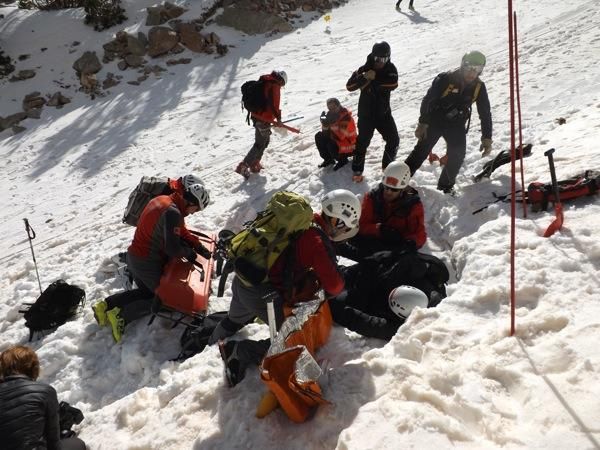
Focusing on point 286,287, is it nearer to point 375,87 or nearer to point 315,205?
point 315,205

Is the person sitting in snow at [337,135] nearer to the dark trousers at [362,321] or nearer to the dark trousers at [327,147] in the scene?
the dark trousers at [327,147]

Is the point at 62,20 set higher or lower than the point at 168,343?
higher

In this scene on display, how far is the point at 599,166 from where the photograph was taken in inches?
216

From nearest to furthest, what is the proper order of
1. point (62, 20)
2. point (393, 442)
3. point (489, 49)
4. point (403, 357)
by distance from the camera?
point (393, 442)
point (403, 357)
point (489, 49)
point (62, 20)

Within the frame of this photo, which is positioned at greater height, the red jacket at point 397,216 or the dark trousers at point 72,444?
the red jacket at point 397,216

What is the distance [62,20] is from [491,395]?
17.3 m

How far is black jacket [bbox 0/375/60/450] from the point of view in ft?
9.64

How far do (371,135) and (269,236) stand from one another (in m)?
4.10

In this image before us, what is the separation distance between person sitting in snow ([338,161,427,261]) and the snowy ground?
2.04 ft

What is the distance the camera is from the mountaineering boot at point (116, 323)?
17.4 feet

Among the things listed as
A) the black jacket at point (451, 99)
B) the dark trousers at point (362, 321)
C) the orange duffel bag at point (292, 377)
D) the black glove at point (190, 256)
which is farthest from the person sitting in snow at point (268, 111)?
the orange duffel bag at point (292, 377)

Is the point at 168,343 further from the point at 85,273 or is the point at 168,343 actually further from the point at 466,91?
the point at 466,91

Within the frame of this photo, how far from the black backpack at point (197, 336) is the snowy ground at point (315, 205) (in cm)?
24

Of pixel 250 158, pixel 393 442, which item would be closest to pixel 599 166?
pixel 393 442
